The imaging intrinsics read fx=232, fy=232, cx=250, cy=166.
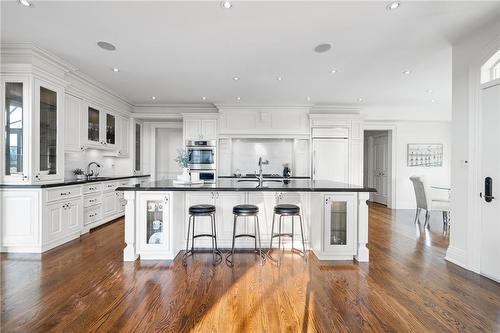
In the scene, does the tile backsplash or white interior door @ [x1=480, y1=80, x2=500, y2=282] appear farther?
the tile backsplash

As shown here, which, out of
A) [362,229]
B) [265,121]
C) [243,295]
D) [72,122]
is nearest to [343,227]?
[362,229]

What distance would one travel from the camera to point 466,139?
9.02 ft

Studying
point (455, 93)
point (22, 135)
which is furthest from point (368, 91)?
point (22, 135)

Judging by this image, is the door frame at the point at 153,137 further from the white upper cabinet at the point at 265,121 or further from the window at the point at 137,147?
the white upper cabinet at the point at 265,121

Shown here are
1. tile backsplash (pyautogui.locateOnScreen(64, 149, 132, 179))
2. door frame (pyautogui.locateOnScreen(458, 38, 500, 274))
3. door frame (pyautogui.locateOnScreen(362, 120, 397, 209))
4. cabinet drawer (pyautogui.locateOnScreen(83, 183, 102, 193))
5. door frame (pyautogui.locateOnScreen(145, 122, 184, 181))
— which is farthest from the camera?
door frame (pyautogui.locateOnScreen(145, 122, 184, 181))

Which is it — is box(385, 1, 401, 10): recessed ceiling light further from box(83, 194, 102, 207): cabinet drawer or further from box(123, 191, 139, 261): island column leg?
box(83, 194, 102, 207): cabinet drawer

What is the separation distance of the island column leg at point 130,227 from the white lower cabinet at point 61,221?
127cm

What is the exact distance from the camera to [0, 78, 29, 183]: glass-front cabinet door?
10.1 ft

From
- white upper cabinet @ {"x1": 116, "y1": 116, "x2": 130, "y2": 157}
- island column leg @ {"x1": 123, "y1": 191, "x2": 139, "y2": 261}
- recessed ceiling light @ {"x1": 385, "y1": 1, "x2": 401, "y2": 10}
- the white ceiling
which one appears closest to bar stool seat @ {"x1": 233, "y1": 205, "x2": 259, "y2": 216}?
island column leg @ {"x1": 123, "y1": 191, "x2": 139, "y2": 261}

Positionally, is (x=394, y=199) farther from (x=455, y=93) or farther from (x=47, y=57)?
(x=47, y=57)

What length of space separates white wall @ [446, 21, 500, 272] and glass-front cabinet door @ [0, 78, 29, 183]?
18.2 ft

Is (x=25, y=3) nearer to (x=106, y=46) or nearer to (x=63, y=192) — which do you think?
(x=106, y=46)

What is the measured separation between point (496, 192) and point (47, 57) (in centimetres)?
579

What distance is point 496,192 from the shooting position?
243 centimetres
